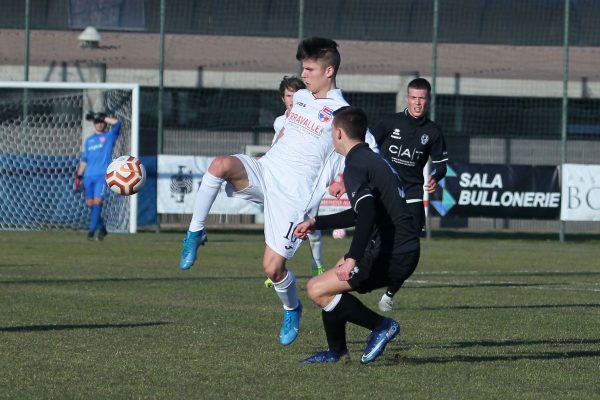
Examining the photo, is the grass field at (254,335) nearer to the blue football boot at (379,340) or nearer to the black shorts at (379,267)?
the blue football boot at (379,340)

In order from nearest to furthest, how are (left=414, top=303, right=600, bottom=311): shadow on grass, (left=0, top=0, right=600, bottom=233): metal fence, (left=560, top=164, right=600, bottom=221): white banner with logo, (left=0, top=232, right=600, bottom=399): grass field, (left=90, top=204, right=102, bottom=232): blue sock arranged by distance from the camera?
(left=0, top=232, right=600, bottom=399): grass field, (left=414, top=303, right=600, bottom=311): shadow on grass, (left=90, top=204, right=102, bottom=232): blue sock, (left=560, top=164, right=600, bottom=221): white banner with logo, (left=0, top=0, right=600, bottom=233): metal fence

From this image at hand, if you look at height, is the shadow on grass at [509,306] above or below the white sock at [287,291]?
below

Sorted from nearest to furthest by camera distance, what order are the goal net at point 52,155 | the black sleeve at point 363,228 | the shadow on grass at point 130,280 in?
the black sleeve at point 363,228
the shadow on grass at point 130,280
the goal net at point 52,155

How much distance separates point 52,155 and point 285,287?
1659 cm

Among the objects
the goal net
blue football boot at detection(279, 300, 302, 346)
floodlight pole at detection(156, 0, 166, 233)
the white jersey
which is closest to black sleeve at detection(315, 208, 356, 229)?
the white jersey

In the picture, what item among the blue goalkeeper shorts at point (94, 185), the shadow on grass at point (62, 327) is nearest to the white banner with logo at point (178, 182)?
the blue goalkeeper shorts at point (94, 185)

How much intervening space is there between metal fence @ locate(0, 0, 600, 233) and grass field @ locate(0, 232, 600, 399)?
10556 mm

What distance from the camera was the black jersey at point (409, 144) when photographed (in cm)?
1106

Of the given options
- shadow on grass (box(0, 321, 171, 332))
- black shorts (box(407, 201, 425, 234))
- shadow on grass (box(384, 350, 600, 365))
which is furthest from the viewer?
black shorts (box(407, 201, 425, 234))

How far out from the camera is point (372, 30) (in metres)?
27.2

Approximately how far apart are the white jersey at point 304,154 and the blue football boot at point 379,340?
3.48 feet

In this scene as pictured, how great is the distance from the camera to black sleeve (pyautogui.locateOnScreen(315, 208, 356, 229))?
23.9ft

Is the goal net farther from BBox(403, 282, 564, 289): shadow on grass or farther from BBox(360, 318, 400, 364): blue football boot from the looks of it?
BBox(360, 318, 400, 364): blue football boot

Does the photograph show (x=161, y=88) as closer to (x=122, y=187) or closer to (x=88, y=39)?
(x=88, y=39)
